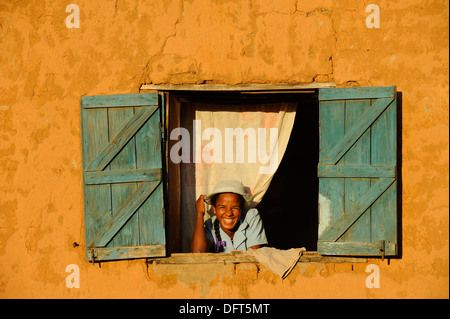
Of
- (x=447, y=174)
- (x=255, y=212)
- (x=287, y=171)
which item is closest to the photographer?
(x=447, y=174)

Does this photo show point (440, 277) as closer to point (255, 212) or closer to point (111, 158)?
point (255, 212)

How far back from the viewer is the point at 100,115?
5.52 m

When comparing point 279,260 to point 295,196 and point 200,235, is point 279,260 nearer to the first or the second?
point 200,235

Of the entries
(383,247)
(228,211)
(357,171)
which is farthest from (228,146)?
(383,247)

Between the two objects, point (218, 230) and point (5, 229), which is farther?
point (218, 230)

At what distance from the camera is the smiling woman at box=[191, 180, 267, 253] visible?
6117 mm

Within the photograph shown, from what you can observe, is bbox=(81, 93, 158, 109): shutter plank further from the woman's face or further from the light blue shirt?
the light blue shirt

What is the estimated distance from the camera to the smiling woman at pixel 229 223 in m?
6.12

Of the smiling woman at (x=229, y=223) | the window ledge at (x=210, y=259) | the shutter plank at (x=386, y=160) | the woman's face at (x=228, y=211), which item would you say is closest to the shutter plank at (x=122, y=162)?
the window ledge at (x=210, y=259)

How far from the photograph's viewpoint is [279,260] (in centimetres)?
565

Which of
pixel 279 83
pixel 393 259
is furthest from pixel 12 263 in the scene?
pixel 393 259

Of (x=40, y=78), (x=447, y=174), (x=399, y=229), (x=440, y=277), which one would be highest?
(x=40, y=78)

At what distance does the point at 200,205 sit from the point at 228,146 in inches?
24.9

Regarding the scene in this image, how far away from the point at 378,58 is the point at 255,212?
1.89m
